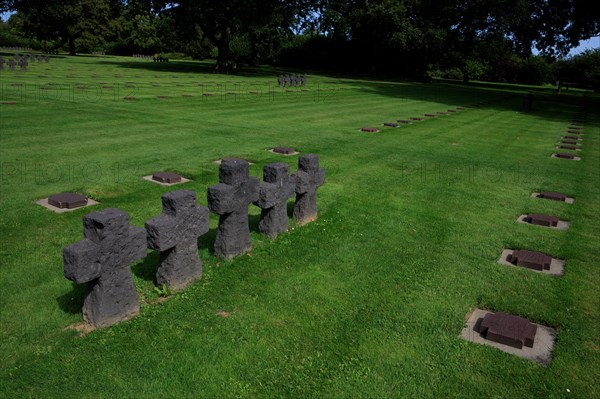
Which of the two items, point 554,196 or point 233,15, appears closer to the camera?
point 554,196

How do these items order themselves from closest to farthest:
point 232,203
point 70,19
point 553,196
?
point 232,203
point 553,196
point 70,19

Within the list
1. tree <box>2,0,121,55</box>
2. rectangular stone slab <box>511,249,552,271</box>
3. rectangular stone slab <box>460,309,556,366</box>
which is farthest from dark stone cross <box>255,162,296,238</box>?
tree <box>2,0,121,55</box>

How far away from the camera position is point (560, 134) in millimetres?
18688

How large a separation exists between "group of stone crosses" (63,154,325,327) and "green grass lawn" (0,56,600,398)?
19 centimetres

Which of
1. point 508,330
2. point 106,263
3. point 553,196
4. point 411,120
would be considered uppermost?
point 411,120

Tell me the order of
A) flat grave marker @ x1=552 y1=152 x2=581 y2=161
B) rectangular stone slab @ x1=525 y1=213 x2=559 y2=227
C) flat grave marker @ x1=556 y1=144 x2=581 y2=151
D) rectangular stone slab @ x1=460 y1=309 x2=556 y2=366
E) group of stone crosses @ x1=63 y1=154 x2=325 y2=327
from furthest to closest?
1. flat grave marker @ x1=556 y1=144 x2=581 y2=151
2. flat grave marker @ x1=552 y1=152 x2=581 y2=161
3. rectangular stone slab @ x1=525 y1=213 x2=559 y2=227
4. rectangular stone slab @ x1=460 y1=309 x2=556 y2=366
5. group of stone crosses @ x1=63 y1=154 x2=325 y2=327

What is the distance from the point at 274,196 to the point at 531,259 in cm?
348

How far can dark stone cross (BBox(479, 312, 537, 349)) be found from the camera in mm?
4238

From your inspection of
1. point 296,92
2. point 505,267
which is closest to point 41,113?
point 505,267

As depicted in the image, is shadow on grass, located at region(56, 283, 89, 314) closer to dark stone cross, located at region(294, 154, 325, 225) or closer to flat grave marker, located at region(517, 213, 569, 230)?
dark stone cross, located at region(294, 154, 325, 225)

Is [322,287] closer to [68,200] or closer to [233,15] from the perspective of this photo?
[68,200]

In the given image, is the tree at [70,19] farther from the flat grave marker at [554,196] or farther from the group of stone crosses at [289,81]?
the flat grave marker at [554,196]

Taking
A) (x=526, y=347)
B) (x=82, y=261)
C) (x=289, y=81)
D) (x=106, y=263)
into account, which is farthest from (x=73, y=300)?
(x=289, y=81)

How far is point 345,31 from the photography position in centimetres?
5759
